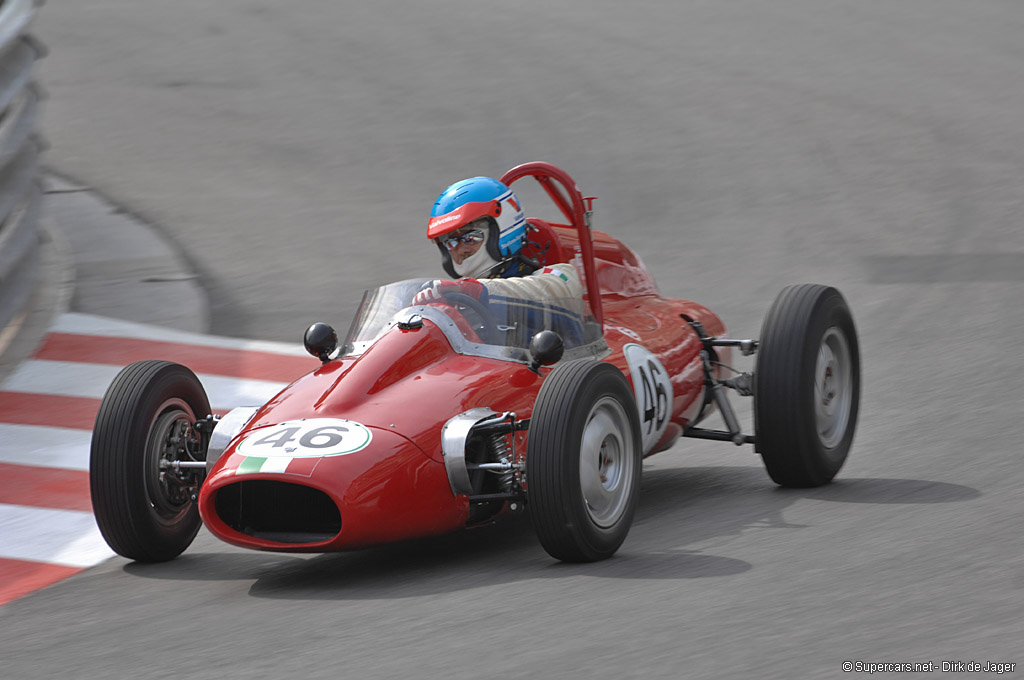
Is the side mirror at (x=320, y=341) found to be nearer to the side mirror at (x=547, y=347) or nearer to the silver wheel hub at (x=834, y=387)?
the side mirror at (x=547, y=347)

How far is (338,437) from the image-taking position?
5.04 m

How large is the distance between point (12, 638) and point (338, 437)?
3.99 feet

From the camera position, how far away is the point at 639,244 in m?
11.3

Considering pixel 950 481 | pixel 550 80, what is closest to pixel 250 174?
pixel 550 80

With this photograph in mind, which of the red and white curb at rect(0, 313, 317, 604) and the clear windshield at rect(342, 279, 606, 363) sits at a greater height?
the clear windshield at rect(342, 279, 606, 363)

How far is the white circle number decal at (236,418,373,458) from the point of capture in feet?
16.3

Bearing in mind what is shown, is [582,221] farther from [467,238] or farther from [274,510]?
[274,510]

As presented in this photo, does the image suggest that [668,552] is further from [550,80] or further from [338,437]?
[550,80]

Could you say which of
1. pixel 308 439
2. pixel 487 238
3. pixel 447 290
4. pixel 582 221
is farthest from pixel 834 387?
pixel 308 439

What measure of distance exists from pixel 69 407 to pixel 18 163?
2099mm

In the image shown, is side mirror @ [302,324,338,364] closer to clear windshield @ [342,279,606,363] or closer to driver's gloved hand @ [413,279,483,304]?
clear windshield @ [342,279,606,363]

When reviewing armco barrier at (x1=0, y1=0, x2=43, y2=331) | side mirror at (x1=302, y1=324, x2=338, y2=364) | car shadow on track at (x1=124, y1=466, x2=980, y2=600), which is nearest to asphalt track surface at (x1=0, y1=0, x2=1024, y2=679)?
car shadow on track at (x1=124, y1=466, x2=980, y2=600)

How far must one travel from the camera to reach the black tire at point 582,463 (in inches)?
192

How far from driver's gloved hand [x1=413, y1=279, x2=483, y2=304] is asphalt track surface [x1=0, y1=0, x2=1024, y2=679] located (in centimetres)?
93
